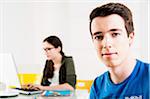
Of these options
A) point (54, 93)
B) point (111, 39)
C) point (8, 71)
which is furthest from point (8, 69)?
point (111, 39)

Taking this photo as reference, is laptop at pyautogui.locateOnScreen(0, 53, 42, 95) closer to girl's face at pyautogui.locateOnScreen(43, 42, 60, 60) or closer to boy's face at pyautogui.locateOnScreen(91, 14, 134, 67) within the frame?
girl's face at pyautogui.locateOnScreen(43, 42, 60, 60)

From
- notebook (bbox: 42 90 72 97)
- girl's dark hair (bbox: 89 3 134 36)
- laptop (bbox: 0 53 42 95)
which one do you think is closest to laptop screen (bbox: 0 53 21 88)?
laptop (bbox: 0 53 42 95)

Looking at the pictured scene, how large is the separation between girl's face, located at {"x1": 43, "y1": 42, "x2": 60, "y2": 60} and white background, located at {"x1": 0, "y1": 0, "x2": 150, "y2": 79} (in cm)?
4

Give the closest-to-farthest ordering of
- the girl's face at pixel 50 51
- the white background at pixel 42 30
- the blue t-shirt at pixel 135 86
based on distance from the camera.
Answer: the blue t-shirt at pixel 135 86 → the white background at pixel 42 30 → the girl's face at pixel 50 51

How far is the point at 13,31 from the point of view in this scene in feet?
3.82

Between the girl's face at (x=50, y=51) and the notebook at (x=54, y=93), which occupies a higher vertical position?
the girl's face at (x=50, y=51)

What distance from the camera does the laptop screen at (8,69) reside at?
103 cm

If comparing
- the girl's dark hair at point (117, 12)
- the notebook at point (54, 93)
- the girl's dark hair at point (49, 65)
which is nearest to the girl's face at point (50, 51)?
the girl's dark hair at point (49, 65)

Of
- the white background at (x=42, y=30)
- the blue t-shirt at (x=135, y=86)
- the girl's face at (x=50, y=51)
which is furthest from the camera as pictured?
the girl's face at (x=50, y=51)

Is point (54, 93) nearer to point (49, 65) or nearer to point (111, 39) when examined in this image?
point (49, 65)

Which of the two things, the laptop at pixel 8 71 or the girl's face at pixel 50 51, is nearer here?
the laptop at pixel 8 71

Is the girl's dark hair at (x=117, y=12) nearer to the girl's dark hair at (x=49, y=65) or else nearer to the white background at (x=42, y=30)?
the white background at (x=42, y=30)

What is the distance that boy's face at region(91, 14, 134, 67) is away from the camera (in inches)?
24.0

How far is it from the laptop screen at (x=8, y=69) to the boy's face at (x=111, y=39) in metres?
0.52
